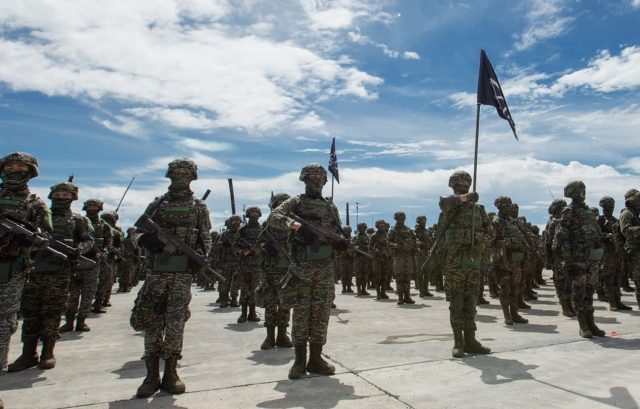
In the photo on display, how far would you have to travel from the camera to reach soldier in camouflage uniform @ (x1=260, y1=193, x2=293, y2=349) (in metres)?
6.80

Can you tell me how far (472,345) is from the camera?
579 centimetres

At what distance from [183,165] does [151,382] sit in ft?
7.54

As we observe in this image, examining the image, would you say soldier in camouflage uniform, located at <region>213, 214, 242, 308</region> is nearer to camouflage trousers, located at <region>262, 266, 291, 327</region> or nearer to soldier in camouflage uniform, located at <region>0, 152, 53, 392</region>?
camouflage trousers, located at <region>262, 266, 291, 327</region>

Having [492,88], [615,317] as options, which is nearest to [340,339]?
[492,88]

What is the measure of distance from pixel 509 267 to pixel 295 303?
5.38m

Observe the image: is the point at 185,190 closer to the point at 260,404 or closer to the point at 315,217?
the point at 315,217

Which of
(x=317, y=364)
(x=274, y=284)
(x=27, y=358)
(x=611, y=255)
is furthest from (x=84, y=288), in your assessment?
(x=611, y=255)

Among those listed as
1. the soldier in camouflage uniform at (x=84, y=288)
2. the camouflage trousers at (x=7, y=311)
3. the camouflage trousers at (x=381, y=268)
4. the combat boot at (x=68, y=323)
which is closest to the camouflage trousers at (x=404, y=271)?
the camouflage trousers at (x=381, y=268)

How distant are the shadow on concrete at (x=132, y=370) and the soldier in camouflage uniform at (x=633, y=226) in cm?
861

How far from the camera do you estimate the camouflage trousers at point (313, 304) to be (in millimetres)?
4984

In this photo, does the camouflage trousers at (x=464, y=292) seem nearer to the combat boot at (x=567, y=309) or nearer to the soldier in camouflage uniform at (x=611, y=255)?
the combat boot at (x=567, y=309)

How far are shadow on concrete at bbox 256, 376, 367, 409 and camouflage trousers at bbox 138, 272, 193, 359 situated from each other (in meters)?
1.17

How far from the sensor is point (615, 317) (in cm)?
862

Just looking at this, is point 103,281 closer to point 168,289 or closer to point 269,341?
point 269,341
